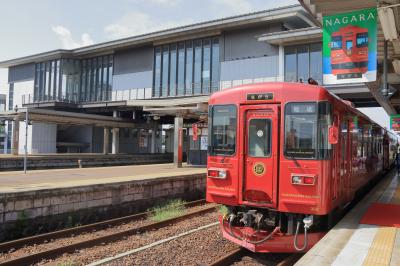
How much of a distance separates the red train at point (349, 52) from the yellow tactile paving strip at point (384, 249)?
9.50ft

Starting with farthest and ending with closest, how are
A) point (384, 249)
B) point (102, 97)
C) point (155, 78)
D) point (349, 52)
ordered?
point (102, 97) < point (155, 78) < point (349, 52) < point (384, 249)

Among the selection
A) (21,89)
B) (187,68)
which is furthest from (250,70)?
(21,89)

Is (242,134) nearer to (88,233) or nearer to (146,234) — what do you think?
(146,234)

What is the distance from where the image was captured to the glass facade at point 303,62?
1075 inches

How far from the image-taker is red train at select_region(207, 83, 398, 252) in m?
7.04

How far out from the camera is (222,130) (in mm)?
8023

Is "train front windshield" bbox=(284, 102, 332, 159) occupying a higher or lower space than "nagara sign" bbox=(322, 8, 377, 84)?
lower

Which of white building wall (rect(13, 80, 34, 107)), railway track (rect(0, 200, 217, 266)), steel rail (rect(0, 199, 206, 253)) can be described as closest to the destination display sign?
railway track (rect(0, 200, 217, 266))

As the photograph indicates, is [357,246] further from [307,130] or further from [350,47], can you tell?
[350,47]

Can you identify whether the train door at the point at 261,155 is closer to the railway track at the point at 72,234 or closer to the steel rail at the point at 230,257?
the steel rail at the point at 230,257

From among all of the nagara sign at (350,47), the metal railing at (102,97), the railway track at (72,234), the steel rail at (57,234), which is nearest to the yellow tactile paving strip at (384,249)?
the nagara sign at (350,47)

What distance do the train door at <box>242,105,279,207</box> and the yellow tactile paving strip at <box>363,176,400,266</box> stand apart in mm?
1782

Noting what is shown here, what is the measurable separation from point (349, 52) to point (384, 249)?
3.83 metres

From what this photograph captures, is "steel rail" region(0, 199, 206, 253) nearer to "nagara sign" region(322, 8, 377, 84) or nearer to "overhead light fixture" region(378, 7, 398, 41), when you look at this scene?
"nagara sign" region(322, 8, 377, 84)
